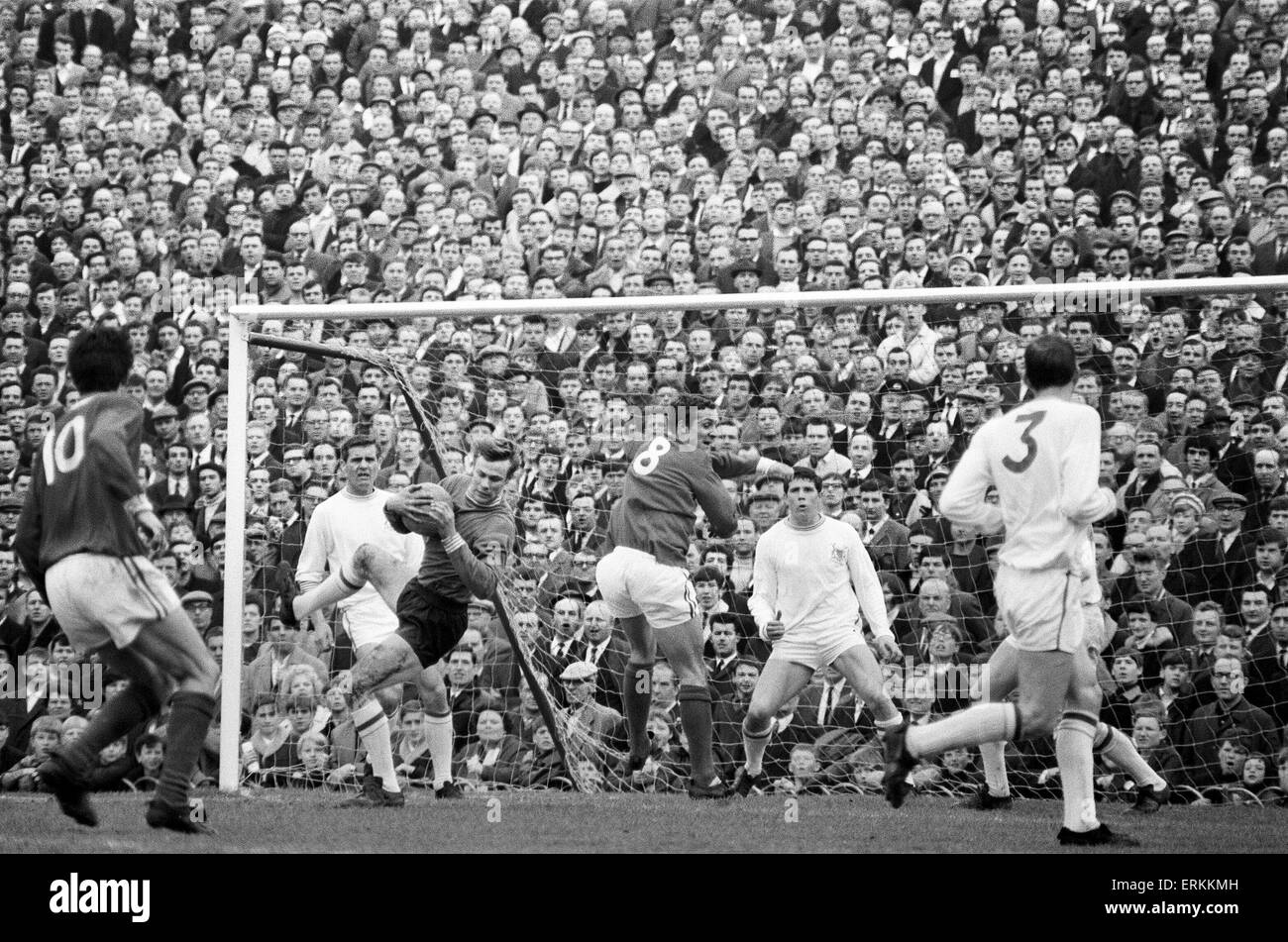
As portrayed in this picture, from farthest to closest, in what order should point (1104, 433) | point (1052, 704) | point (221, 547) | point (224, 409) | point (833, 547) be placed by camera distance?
point (224, 409) < point (221, 547) < point (1104, 433) < point (833, 547) < point (1052, 704)

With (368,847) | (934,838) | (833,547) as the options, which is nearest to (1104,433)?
(833,547)

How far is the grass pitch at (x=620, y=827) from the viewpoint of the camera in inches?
275

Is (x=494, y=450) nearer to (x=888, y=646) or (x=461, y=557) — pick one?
(x=461, y=557)

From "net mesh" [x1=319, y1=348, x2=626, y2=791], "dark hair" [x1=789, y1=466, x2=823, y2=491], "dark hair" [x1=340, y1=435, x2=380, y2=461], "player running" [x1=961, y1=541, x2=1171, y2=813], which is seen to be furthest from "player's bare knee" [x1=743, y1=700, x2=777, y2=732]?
"dark hair" [x1=340, y1=435, x2=380, y2=461]

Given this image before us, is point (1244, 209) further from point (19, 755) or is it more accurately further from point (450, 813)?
point (19, 755)

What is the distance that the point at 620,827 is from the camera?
7656 millimetres

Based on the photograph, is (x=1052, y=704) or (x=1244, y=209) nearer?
(x=1052, y=704)

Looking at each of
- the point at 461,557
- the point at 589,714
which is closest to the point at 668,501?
the point at 461,557

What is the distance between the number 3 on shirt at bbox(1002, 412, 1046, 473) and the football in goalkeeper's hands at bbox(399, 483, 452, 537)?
3027 mm

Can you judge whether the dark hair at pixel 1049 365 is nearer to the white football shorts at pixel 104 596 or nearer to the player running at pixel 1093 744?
the player running at pixel 1093 744

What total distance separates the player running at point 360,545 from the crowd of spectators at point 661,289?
611mm

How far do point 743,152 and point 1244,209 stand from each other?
3.87 meters

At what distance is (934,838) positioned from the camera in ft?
23.8

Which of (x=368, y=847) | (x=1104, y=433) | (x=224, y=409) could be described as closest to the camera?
(x=368, y=847)
